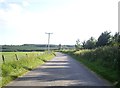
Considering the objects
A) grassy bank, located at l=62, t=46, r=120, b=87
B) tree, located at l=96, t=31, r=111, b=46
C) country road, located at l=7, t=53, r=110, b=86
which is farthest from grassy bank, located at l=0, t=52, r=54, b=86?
tree, located at l=96, t=31, r=111, b=46

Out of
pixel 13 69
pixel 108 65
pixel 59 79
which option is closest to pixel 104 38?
pixel 108 65

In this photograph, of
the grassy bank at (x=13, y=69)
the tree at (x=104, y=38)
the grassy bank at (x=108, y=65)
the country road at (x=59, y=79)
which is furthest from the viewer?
the tree at (x=104, y=38)

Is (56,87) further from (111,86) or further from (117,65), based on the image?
(117,65)

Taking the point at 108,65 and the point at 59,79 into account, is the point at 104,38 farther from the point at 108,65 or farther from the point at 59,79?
the point at 59,79

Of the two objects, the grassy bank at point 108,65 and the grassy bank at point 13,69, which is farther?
the grassy bank at point 108,65

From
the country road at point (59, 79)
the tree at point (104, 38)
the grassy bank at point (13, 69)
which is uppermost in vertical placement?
the tree at point (104, 38)

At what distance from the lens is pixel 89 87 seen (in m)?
14.6

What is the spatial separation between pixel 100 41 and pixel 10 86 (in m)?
83.2

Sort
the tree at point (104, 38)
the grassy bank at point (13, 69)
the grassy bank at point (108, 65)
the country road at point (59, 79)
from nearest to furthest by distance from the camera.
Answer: the country road at point (59, 79)
the grassy bank at point (13, 69)
the grassy bank at point (108, 65)
the tree at point (104, 38)

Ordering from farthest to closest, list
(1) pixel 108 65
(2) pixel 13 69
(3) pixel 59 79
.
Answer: (1) pixel 108 65, (2) pixel 13 69, (3) pixel 59 79

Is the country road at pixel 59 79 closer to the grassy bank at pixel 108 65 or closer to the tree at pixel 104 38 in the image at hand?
the grassy bank at pixel 108 65

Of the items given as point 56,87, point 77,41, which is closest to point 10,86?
point 56,87

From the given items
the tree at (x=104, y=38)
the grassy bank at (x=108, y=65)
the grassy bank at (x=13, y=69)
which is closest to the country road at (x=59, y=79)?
the grassy bank at (x=13, y=69)

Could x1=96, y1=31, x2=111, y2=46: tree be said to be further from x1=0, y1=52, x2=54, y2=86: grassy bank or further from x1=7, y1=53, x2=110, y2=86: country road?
x1=7, y1=53, x2=110, y2=86: country road
